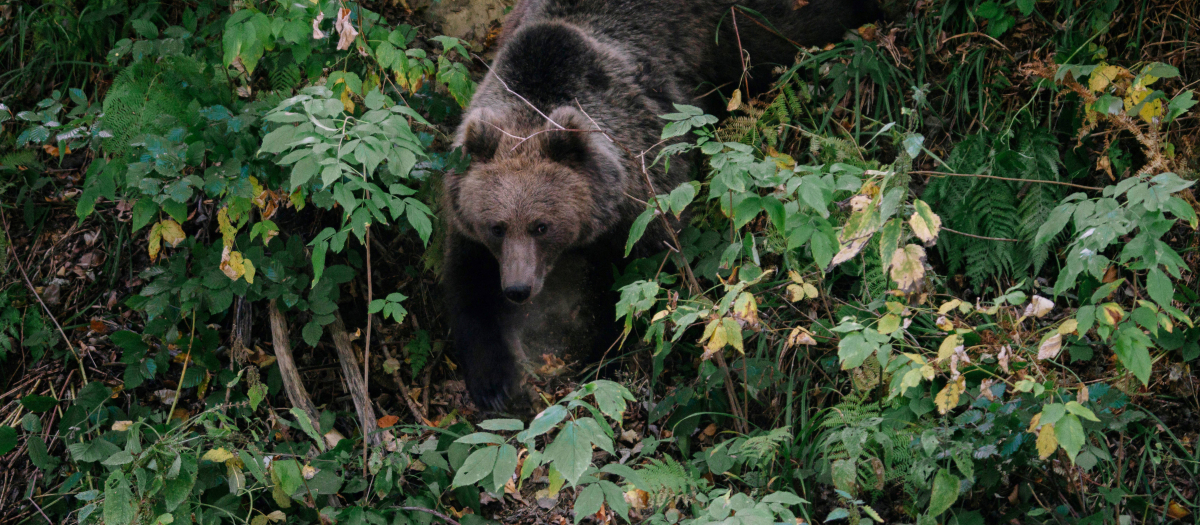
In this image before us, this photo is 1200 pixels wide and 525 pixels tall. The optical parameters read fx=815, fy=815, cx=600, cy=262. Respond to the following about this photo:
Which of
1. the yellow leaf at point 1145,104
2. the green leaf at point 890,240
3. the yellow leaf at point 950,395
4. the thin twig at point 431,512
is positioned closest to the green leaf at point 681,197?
the green leaf at point 890,240

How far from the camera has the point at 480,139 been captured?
432cm

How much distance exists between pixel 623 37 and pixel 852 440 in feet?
9.80

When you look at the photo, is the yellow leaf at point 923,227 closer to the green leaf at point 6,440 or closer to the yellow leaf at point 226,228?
the yellow leaf at point 226,228

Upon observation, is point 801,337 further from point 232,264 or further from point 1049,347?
point 232,264

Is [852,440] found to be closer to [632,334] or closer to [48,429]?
[632,334]

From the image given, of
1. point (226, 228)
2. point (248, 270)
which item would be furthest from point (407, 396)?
point (226, 228)

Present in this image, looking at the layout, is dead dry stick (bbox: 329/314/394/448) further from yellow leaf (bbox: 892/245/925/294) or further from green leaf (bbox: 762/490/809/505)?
yellow leaf (bbox: 892/245/925/294)

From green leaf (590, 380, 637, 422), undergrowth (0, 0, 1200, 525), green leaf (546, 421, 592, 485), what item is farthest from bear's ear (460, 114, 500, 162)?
green leaf (546, 421, 592, 485)

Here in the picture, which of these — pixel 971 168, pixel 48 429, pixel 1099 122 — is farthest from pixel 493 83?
pixel 1099 122

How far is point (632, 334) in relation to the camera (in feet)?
15.1

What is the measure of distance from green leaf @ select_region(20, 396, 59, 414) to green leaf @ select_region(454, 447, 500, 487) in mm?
2702

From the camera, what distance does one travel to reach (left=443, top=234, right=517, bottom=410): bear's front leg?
15.2 ft

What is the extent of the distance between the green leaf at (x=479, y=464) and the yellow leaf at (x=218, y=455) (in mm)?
1212

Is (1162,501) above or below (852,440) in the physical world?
below
